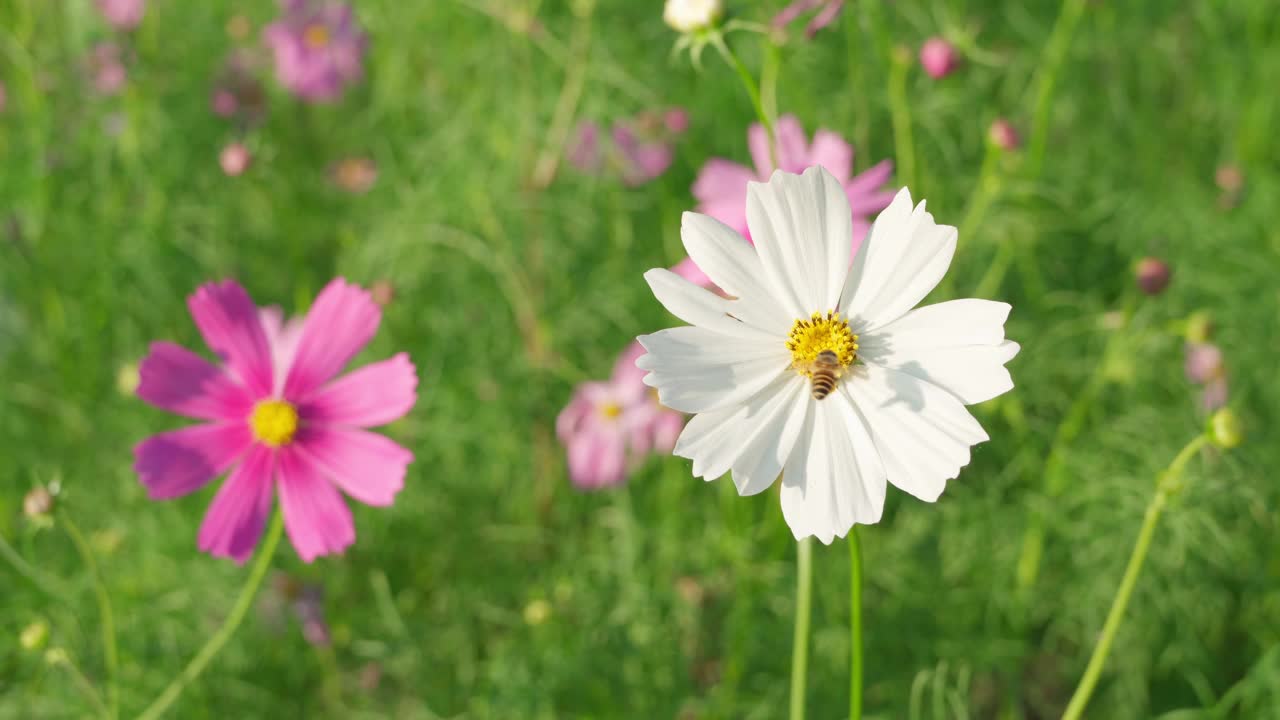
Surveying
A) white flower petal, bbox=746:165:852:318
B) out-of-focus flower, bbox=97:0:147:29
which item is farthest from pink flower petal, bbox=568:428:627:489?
out-of-focus flower, bbox=97:0:147:29

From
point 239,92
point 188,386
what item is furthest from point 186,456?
point 239,92

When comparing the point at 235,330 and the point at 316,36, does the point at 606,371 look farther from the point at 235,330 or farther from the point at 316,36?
the point at 316,36

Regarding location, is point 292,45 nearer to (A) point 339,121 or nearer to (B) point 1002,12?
(A) point 339,121

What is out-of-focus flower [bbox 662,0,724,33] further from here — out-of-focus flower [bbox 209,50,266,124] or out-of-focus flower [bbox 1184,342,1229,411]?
out-of-focus flower [bbox 209,50,266,124]

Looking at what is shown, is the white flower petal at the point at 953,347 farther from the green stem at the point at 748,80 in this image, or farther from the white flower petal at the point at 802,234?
the green stem at the point at 748,80

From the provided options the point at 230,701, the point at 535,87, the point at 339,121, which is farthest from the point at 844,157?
the point at 339,121
